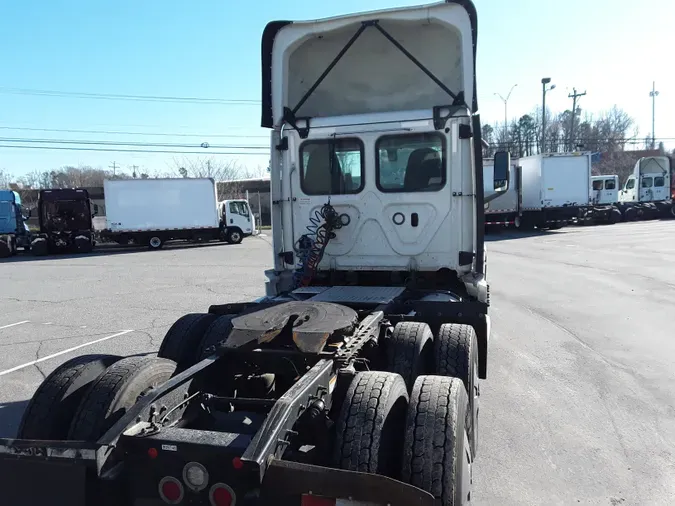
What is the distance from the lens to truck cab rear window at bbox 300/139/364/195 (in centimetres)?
619

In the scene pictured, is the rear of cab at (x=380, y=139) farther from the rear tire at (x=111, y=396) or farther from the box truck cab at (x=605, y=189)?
the box truck cab at (x=605, y=189)

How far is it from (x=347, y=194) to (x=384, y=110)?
4.05 ft

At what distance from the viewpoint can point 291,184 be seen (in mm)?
6391

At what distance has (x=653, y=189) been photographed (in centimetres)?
3662

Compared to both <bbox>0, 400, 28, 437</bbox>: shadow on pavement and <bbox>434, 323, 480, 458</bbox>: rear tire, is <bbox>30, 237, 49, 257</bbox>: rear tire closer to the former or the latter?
<bbox>0, 400, 28, 437</bbox>: shadow on pavement

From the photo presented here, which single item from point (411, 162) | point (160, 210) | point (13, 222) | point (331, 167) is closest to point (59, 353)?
point (331, 167)

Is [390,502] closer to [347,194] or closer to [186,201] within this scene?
[347,194]

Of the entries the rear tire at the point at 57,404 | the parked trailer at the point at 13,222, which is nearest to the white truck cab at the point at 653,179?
the parked trailer at the point at 13,222

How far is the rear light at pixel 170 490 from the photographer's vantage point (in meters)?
2.37

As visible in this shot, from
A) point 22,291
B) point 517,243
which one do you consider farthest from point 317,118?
point 517,243

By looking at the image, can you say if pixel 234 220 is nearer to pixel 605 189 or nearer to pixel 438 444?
pixel 605 189

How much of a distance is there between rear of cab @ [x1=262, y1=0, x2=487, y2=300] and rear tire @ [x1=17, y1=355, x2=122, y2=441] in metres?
3.35

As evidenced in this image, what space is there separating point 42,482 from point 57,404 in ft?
2.47

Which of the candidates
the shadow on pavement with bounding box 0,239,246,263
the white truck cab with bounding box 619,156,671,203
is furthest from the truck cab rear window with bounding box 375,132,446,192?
the white truck cab with bounding box 619,156,671,203
